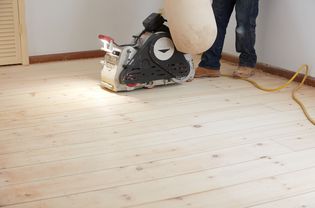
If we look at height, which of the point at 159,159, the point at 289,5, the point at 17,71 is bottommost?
the point at 17,71

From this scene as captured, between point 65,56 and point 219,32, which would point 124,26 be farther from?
point 219,32

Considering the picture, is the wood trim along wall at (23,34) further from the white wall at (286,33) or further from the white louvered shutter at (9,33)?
the white wall at (286,33)

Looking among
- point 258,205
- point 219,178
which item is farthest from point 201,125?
point 258,205

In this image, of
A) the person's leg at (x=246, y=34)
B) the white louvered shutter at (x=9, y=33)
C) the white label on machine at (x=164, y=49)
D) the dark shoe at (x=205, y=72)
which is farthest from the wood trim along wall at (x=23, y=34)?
the person's leg at (x=246, y=34)

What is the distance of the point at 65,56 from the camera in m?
2.95

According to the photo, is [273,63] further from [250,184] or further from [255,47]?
[250,184]

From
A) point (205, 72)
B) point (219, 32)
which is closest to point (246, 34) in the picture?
point (219, 32)

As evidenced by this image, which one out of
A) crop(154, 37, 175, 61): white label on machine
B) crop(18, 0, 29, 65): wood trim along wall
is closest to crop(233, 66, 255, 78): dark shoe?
crop(154, 37, 175, 61): white label on machine

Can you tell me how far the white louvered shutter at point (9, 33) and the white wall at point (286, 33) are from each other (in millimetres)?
1483

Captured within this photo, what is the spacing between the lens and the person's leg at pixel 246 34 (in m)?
2.50

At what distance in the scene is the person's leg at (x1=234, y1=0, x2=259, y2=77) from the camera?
2.50 meters

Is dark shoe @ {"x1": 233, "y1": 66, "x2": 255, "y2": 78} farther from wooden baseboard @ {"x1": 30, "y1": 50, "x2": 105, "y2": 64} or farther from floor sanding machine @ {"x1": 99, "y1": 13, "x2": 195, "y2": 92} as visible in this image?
wooden baseboard @ {"x1": 30, "y1": 50, "x2": 105, "y2": 64}

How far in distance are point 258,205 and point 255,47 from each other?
1745mm

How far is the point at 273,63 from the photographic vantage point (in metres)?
2.74
